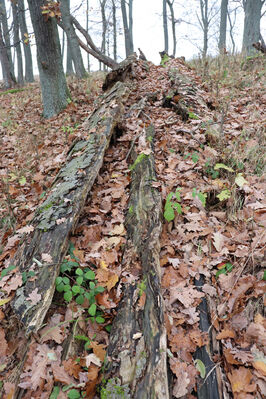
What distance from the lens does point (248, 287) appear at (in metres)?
1.91

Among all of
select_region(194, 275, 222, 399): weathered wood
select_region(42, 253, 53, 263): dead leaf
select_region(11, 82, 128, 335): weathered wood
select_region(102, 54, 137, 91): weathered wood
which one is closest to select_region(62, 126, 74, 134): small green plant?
select_region(11, 82, 128, 335): weathered wood

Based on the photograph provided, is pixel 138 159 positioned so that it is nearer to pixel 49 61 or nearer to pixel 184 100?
pixel 184 100

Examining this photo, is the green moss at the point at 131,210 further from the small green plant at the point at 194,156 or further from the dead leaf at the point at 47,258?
the small green plant at the point at 194,156

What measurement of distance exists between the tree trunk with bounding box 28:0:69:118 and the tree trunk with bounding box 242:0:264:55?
6.64 metres

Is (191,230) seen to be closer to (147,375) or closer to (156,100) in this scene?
(147,375)

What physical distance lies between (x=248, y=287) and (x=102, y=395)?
1.31 meters

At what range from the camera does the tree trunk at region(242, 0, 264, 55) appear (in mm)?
8477

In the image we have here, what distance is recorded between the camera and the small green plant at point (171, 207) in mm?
2418

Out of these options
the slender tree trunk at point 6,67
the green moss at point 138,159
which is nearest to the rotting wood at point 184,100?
the green moss at point 138,159

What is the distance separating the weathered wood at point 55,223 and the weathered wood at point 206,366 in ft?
3.81

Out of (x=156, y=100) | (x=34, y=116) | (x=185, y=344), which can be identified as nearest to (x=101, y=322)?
(x=185, y=344)

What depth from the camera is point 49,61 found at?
610cm

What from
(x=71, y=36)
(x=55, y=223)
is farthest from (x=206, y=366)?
(x=71, y=36)

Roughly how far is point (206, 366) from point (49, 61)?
705 cm
